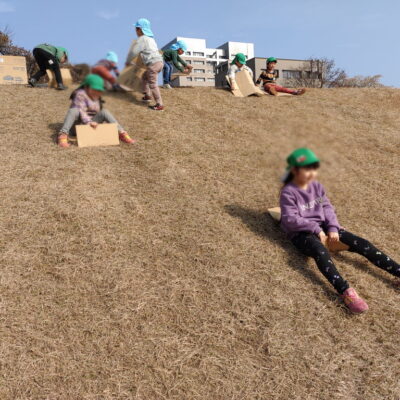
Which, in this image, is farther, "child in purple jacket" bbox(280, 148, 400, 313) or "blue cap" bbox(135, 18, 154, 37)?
"child in purple jacket" bbox(280, 148, 400, 313)

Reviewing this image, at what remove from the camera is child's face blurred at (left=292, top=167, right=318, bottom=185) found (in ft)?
2.41

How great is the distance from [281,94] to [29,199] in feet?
25.7

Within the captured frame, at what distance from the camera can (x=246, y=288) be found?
3.15 metres

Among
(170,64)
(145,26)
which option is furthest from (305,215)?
(170,64)

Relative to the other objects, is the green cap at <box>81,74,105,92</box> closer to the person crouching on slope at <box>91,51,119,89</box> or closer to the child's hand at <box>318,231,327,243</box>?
the person crouching on slope at <box>91,51,119,89</box>

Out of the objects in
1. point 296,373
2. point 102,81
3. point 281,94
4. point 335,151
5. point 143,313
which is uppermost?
point 281,94

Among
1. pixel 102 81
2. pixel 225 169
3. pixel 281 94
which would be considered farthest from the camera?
pixel 281 94

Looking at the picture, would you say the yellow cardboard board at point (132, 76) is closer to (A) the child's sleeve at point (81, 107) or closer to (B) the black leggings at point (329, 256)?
(A) the child's sleeve at point (81, 107)

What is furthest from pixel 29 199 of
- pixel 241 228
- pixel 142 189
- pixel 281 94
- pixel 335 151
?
pixel 281 94

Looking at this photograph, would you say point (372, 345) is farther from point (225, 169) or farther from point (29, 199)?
point (29, 199)

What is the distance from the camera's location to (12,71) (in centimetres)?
897

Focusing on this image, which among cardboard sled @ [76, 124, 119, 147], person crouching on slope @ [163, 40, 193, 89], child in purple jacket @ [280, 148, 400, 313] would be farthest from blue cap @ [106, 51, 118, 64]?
→ person crouching on slope @ [163, 40, 193, 89]

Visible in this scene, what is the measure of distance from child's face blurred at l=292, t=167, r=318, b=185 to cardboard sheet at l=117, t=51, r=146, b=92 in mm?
474

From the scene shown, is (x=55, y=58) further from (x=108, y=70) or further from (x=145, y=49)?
(x=108, y=70)
